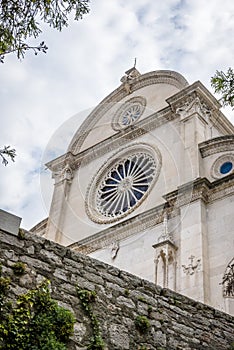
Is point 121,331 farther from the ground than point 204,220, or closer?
closer

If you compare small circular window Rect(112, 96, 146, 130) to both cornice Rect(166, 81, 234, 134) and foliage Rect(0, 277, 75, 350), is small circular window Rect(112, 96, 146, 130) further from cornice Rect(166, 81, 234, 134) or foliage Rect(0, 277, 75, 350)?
foliage Rect(0, 277, 75, 350)

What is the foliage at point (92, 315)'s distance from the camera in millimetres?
6016

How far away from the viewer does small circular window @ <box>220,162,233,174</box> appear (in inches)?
642

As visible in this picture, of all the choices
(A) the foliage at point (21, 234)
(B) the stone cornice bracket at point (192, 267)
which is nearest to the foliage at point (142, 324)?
(A) the foliage at point (21, 234)

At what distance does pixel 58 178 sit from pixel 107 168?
2699mm

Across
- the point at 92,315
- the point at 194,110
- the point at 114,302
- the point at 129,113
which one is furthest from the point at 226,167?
the point at 92,315

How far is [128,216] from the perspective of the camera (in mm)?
17734

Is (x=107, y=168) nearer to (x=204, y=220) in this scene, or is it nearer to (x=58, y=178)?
(x=58, y=178)

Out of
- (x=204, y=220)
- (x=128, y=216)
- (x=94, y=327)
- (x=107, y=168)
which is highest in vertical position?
(x=107, y=168)

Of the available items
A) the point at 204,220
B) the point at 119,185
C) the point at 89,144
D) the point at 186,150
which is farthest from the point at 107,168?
the point at 204,220

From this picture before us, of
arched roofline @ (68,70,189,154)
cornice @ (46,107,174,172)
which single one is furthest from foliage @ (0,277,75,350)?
arched roofline @ (68,70,189,154)

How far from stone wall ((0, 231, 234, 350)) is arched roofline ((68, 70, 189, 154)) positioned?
1473 centimetres

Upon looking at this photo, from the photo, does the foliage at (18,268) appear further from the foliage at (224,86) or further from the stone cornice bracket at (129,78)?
the stone cornice bracket at (129,78)

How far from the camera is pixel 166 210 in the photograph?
16.2 meters
